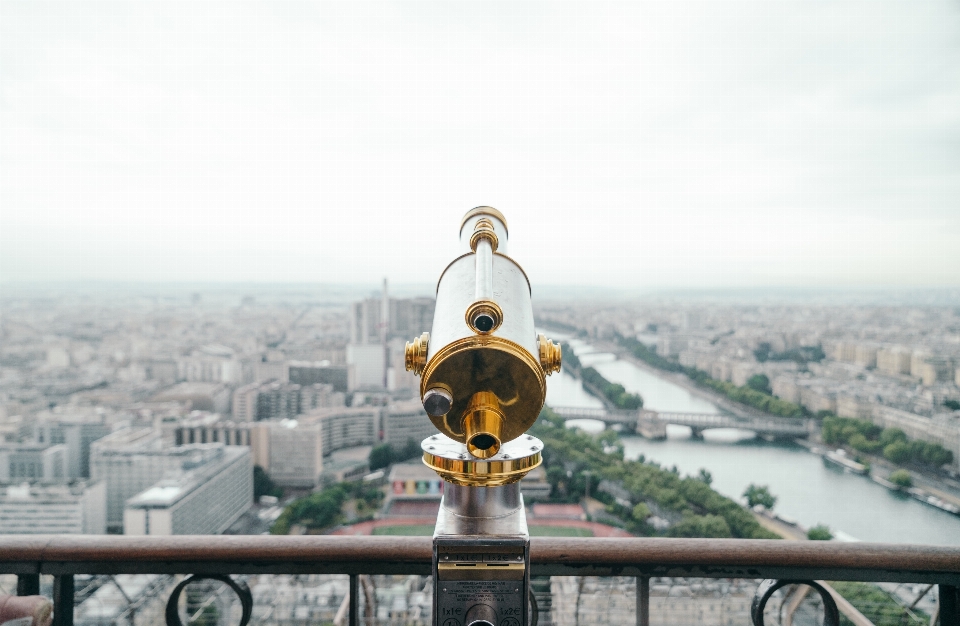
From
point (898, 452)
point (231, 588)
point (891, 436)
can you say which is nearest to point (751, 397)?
point (891, 436)

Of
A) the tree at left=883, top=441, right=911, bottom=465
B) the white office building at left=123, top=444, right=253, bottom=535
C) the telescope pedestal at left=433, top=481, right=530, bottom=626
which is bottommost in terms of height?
the white office building at left=123, top=444, right=253, bottom=535

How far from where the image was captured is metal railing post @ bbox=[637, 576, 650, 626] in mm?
928

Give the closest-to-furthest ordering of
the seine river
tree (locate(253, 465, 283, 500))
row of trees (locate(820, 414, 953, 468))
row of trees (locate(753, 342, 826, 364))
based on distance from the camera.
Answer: the seine river → row of trees (locate(820, 414, 953, 468)) → row of trees (locate(753, 342, 826, 364)) → tree (locate(253, 465, 283, 500))

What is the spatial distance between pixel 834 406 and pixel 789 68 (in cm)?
227

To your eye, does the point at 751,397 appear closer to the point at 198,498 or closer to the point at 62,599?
the point at 198,498

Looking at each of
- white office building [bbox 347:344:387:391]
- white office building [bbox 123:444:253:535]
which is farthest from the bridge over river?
white office building [bbox 347:344:387:391]

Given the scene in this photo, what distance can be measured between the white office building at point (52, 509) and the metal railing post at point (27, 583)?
118 inches

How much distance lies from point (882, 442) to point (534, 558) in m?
3.46

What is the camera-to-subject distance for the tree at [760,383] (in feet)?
14.9

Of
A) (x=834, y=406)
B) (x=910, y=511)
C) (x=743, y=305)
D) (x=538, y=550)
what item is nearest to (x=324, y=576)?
(x=538, y=550)

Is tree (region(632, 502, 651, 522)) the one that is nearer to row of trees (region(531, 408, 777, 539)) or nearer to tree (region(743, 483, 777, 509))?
row of trees (region(531, 408, 777, 539))

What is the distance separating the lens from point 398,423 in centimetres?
663

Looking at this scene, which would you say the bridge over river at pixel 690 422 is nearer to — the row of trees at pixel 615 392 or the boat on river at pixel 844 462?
the row of trees at pixel 615 392

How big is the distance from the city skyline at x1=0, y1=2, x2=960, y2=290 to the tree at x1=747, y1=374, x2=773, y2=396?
116cm
